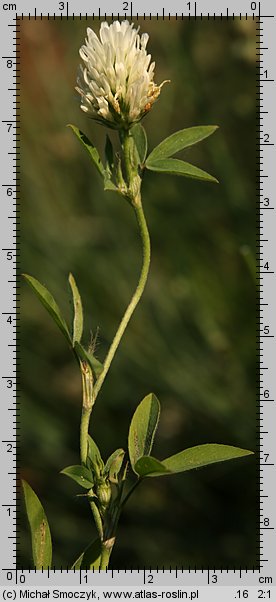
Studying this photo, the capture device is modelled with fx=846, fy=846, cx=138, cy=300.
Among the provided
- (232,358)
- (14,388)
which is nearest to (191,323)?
(232,358)

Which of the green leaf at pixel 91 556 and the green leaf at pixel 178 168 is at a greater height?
the green leaf at pixel 178 168

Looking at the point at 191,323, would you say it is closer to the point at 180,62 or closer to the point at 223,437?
the point at 223,437

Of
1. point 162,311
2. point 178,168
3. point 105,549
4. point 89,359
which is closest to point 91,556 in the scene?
point 105,549

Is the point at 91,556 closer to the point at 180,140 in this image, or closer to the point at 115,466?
the point at 115,466

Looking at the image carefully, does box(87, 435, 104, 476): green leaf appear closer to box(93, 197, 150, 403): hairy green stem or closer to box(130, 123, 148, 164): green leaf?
box(93, 197, 150, 403): hairy green stem

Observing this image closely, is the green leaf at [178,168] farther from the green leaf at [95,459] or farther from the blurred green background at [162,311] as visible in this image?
the blurred green background at [162,311]

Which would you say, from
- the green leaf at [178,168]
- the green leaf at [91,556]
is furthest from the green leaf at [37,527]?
the green leaf at [178,168]
